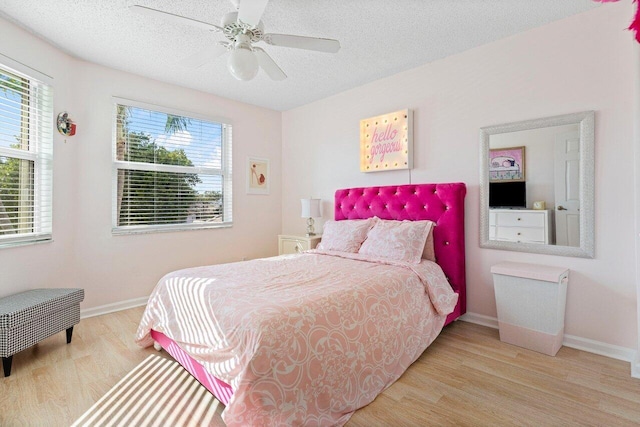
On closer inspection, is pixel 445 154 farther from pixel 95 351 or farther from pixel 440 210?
pixel 95 351

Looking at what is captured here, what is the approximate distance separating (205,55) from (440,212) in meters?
2.38

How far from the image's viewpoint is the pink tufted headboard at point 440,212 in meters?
2.87

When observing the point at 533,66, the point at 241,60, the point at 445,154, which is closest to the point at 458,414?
the point at 445,154

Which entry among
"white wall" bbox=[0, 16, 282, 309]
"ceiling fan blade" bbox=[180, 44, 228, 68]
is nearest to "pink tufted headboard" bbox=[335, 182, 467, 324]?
"ceiling fan blade" bbox=[180, 44, 228, 68]

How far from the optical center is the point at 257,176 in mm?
4574

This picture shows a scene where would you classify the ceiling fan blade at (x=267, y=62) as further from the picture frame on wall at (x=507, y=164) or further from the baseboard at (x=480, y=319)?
the baseboard at (x=480, y=319)

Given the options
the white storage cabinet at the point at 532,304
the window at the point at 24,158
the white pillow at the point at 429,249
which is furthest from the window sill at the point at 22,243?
the white storage cabinet at the point at 532,304

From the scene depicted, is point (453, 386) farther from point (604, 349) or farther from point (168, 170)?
point (168, 170)

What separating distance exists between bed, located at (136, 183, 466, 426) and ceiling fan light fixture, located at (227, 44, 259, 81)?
1.42 meters

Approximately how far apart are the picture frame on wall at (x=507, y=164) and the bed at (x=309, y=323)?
31 cm

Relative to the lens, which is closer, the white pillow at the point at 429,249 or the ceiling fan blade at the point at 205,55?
the ceiling fan blade at the point at 205,55

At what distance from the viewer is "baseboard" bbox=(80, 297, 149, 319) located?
10.4 ft

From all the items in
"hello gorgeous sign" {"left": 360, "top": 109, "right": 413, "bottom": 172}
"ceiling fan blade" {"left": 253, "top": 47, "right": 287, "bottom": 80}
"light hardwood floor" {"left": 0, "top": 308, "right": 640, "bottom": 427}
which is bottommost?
"light hardwood floor" {"left": 0, "top": 308, "right": 640, "bottom": 427}

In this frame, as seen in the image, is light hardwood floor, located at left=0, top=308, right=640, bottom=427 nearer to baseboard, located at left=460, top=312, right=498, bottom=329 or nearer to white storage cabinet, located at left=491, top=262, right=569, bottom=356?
white storage cabinet, located at left=491, top=262, right=569, bottom=356
